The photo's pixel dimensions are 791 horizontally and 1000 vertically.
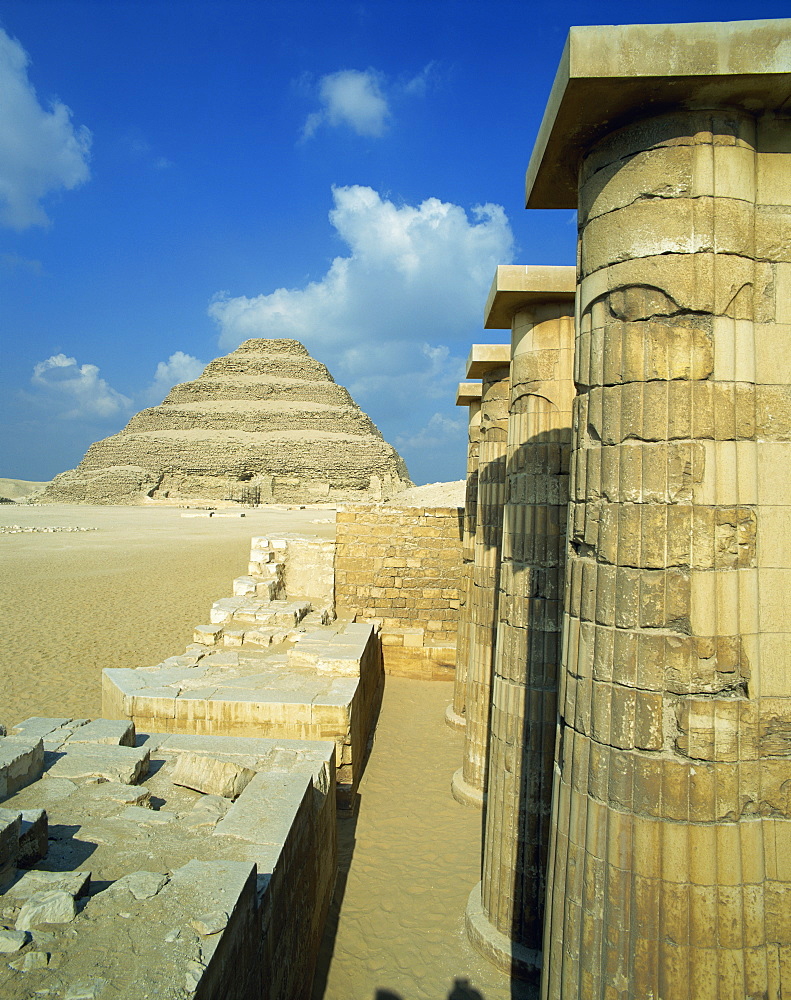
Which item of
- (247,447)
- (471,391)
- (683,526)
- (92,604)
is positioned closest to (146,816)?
(683,526)

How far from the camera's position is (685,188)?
75.2 inches

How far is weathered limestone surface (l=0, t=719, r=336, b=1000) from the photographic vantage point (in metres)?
1.82

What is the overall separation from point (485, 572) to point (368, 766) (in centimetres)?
227

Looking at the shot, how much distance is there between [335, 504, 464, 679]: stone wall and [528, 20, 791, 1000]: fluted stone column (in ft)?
23.5

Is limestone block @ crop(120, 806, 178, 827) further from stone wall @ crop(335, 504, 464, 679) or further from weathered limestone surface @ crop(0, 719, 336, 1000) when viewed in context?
stone wall @ crop(335, 504, 464, 679)

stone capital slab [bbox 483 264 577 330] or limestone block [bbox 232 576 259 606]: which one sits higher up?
stone capital slab [bbox 483 264 577 330]

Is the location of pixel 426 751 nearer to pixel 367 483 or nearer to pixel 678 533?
pixel 678 533

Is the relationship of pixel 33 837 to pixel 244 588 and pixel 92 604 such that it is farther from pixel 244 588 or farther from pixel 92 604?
pixel 92 604

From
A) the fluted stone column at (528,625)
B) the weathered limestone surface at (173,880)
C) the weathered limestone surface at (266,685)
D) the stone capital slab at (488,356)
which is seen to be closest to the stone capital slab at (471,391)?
the stone capital slab at (488,356)

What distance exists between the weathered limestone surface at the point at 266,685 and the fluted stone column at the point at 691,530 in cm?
326

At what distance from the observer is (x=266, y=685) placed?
559 centimetres

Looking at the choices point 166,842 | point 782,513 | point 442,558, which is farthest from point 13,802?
point 442,558

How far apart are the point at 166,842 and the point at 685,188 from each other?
126 inches

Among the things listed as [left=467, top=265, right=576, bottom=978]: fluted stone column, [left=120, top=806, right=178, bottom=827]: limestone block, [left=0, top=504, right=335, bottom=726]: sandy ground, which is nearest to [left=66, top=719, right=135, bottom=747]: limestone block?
[left=120, top=806, right=178, bottom=827]: limestone block
